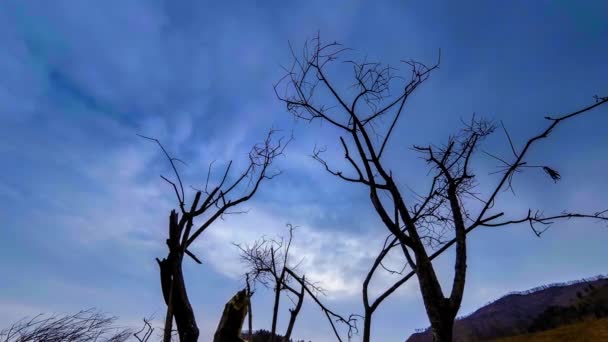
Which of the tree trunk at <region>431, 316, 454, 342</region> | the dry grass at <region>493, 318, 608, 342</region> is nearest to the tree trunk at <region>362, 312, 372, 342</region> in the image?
the tree trunk at <region>431, 316, 454, 342</region>

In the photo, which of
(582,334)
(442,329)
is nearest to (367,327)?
(442,329)

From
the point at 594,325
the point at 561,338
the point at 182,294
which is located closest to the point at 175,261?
the point at 182,294

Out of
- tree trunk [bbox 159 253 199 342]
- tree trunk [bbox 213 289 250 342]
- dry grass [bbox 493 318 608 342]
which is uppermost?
dry grass [bbox 493 318 608 342]

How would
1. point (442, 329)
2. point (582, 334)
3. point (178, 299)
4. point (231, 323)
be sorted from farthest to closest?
point (582, 334), point (178, 299), point (231, 323), point (442, 329)

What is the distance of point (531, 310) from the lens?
7756 inches

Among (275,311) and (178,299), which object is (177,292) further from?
(275,311)

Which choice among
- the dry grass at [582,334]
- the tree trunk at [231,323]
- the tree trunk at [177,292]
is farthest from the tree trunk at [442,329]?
the dry grass at [582,334]

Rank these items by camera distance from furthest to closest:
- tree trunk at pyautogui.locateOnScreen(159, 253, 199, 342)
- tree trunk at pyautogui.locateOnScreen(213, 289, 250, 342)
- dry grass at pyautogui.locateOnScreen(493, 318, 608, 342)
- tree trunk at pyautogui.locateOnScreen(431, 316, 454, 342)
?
dry grass at pyautogui.locateOnScreen(493, 318, 608, 342) → tree trunk at pyautogui.locateOnScreen(159, 253, 199, 342) → tree trunk at pyautogui.locateOnScreen(213, 289, 250, 342) → tree trunk at pyautogui.locateOnScreen(431, 316, 454, 342)

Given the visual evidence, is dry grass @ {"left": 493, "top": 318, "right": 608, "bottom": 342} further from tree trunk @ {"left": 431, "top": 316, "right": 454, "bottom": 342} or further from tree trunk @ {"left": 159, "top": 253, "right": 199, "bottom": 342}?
tree trunk @ {"left": 159, "top": 253, "right": 199, "bottom": 342}

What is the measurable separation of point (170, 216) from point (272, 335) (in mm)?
4416

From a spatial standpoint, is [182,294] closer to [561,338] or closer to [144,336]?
[144,336]

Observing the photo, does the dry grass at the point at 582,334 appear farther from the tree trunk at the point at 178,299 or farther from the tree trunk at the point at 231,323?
the tree trunk at the point at 231,323

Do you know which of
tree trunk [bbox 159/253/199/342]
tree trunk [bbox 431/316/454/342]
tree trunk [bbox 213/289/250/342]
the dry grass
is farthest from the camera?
the dry grass

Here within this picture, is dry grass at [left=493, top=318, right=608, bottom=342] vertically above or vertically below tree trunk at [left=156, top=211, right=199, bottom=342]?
above
